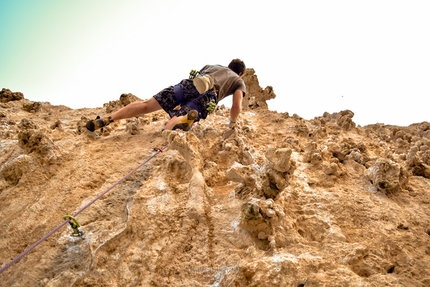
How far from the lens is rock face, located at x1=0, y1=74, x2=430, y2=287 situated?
1473 mm

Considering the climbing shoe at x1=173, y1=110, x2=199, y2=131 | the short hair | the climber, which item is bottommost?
the climbing shoe at x1=173, y1=110, x2=199, y2=131

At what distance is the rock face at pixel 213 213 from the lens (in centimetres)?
147

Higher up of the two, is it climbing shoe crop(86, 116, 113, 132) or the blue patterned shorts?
the blue patterned shorts

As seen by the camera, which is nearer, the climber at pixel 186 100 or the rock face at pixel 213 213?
the rock face at pixel 213 213

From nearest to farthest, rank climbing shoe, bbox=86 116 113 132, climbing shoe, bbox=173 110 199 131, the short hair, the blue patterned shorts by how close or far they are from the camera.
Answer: climbing shoe, bbox=173 110 199 131
climbing shoe, bbox=86 116 113 132
the blue patterned shorts
the short hair

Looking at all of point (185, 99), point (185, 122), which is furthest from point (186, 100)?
point (185, 122)

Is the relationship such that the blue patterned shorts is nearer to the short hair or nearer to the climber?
the climber

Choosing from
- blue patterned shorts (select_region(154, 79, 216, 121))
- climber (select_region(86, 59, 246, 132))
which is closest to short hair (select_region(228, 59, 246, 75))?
climber (select_region(86, 59, 246, 132))

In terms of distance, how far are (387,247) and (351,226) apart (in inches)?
9.9

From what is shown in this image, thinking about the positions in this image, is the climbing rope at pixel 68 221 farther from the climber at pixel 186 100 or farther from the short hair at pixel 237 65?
the short hair at pixel 237 65

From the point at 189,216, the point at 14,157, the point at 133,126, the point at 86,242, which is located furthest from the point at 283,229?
the point at 14,157

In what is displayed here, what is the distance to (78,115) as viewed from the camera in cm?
457

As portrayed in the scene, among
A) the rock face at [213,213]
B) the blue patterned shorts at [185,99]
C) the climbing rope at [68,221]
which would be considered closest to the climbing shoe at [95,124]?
the rock face at [213,213]

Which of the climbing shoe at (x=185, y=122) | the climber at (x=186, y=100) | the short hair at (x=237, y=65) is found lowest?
the climbing shoe at (x=185, y=122)
